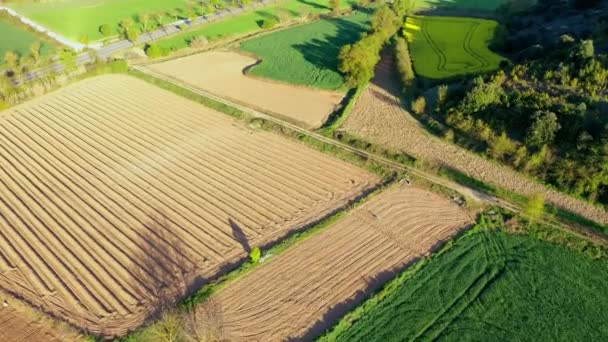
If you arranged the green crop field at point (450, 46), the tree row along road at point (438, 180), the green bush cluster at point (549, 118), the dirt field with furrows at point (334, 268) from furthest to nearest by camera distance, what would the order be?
the green crop field at point (450, 46), the green bush cluster at point (549, 118), the tree row along road at point (438, 180), the dirt field with furrows at point (334, 268)

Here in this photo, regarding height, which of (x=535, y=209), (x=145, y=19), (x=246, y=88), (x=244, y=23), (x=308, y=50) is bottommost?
(x=246, y=88)

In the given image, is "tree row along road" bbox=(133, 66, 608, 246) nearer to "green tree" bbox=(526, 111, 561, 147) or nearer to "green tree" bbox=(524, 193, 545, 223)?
"green tree" bbox=(524, 193, 545, 223)

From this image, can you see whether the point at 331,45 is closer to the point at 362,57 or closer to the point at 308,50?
the point at 308,50

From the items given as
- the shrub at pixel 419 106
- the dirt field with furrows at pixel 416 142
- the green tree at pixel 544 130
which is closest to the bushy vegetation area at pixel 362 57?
the dirt field with furrows at pixel 416 142

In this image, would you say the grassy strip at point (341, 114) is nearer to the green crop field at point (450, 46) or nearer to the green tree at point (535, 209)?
the green crop field at point (450, 46)

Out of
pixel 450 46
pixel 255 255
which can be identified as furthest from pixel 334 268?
pixel 450 46

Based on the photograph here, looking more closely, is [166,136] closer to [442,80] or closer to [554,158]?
[442,80]

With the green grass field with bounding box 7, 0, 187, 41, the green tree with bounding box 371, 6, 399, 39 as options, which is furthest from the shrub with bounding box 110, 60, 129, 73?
the green tree with bounding box 371, 6, 399, 39
